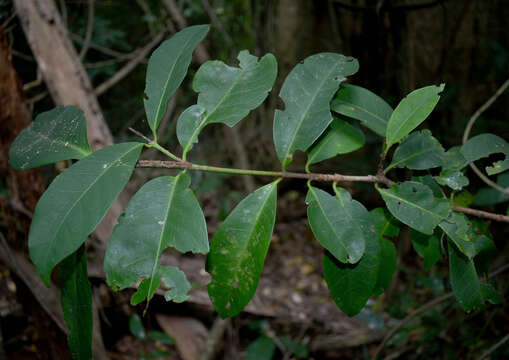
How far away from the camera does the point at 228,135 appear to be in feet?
10.6

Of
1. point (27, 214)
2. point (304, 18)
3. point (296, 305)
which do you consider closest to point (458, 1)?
point (304, 18)

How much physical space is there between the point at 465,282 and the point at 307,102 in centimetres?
56

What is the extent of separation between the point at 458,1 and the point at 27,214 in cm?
320

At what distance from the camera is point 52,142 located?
790mm

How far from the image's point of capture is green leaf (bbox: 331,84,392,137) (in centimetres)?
86

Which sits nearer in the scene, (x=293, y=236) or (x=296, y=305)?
(x=296, y=305)

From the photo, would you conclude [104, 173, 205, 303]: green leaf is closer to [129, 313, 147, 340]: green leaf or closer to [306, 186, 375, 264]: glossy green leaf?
[306, 186, 375, 264]: glossy green leaf

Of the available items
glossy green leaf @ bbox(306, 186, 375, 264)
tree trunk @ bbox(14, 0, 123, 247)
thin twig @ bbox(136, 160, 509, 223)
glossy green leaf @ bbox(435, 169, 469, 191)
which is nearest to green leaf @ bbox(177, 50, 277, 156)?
thin twig @ bbox(136, 160, 509, 223)

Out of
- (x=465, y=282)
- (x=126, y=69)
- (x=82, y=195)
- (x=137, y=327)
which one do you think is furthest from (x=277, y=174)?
(x=126, y=69)

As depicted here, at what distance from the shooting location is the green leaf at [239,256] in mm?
737

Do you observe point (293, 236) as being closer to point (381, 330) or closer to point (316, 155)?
point (381, 330)

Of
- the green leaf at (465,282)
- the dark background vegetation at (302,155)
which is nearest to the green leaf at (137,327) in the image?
the dark background vegetation at (302,155)

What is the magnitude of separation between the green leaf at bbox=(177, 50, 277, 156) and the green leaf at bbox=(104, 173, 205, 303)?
0.12m

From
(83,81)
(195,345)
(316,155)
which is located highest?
(83,81)
